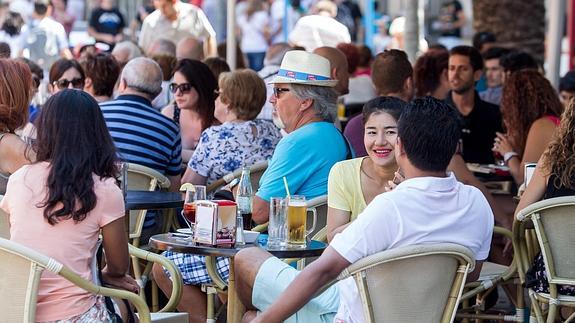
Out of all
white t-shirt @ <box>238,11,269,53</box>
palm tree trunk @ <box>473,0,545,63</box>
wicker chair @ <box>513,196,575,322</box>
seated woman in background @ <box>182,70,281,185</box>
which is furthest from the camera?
white t-shirt @ <box>238,11,269,53</box>

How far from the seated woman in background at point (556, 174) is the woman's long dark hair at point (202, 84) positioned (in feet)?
9.54

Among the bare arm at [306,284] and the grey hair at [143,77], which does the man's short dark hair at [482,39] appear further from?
the bare arm at [306,284]

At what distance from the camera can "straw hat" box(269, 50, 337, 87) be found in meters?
5.71

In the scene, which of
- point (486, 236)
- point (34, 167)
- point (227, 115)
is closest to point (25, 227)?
point (34, 167)

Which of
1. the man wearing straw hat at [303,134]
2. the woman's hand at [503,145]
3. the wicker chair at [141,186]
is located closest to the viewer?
the man wearing straw hat at [303,134]

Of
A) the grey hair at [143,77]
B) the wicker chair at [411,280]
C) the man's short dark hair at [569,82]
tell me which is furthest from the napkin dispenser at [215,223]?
the man's short dark hair at [569,82]

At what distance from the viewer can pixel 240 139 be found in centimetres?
663

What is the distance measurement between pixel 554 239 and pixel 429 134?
1.30 meters

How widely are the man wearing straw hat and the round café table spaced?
72cm

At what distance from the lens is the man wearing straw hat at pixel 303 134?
5480mm

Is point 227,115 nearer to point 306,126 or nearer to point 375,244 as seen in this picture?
point 306,126

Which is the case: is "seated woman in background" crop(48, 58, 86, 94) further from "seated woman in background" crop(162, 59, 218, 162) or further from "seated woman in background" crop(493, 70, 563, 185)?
"seated woman in background" crop(493, 70, 563, 185)

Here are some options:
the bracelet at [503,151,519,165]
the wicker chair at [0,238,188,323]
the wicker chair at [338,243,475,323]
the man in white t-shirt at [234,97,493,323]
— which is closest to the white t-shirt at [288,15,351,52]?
the bracelet at [503,151,519,165]

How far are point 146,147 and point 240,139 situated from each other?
58cm
